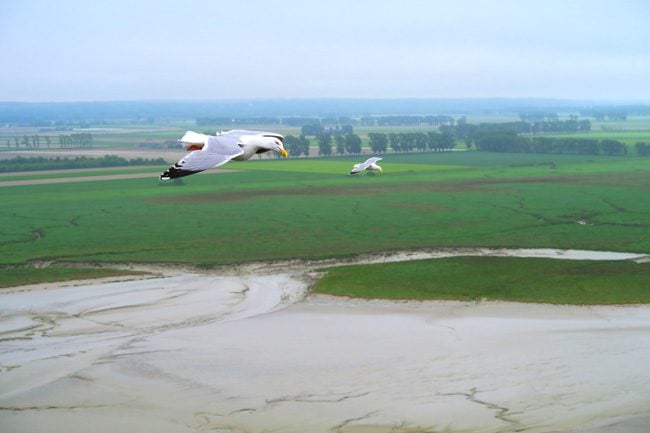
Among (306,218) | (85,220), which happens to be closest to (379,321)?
(306,218)

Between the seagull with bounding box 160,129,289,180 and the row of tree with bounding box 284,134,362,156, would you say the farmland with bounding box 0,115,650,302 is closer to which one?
the row of tree with bounding box 284,134,362,156

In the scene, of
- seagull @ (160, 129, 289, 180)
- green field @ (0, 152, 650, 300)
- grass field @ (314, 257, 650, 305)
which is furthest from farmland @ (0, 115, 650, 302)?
seagull @ (160, 129, 289, 180)

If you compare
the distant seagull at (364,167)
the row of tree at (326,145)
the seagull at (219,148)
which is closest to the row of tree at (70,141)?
the row of tree at (326,145)

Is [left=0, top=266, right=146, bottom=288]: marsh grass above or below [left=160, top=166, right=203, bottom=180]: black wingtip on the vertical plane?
below

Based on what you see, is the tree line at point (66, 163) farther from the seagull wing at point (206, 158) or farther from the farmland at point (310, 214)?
the seagull wing at point (206, 158)

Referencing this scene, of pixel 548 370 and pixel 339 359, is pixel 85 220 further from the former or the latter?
pixel 548 370

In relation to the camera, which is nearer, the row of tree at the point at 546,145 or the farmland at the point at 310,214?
the farmland at the point at 310,214

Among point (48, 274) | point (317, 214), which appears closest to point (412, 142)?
point (317, 214)
